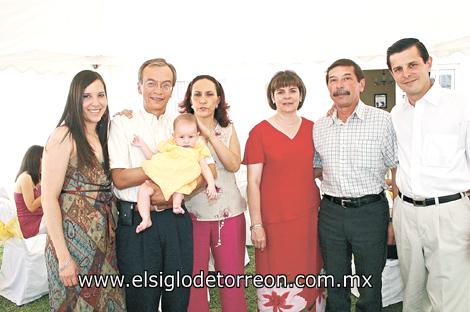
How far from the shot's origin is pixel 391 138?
226cm

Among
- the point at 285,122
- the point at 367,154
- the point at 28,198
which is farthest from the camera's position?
the point at 28,198

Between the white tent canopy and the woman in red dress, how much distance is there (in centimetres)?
115

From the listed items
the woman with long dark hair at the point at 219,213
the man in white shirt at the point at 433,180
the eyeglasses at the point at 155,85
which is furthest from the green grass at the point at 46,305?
the eyeglasses at the point at 155,85

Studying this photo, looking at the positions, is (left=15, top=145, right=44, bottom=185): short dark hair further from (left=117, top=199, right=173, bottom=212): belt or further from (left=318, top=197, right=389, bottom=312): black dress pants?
(left=318, top=197, right=389, bottom=312): black dress pants

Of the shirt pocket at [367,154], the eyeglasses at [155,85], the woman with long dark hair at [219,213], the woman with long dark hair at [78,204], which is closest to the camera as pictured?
the woman with long dark hair at [78,204]

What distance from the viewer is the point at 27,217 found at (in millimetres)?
3180

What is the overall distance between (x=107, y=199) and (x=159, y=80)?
25.5 inches

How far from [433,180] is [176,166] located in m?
1.34

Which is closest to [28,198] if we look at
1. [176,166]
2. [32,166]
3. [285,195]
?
[32,166]

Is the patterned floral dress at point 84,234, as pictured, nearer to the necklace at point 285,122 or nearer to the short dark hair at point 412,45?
the necklace at point 285,122

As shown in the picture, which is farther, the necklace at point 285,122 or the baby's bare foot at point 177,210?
the necklace at point 285,122

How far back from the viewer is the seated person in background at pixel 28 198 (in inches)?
124

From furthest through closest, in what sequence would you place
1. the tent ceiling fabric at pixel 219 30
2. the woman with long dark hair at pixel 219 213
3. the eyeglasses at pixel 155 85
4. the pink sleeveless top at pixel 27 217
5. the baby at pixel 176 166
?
1. the pink sleeveless top at pixel 27 217
2. the tent ceiling fabric at pixel 219 30
3. the woman with long dark hair at pixel 219 213
4. the eyeglasses at pixel 155 85
5. the baby at pixel 176 166

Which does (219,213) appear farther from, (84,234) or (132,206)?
(84,234)
